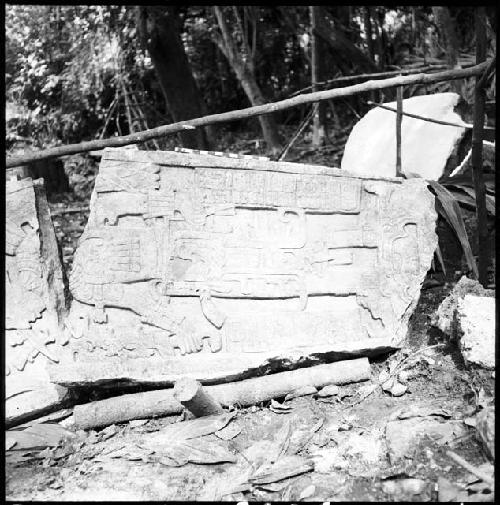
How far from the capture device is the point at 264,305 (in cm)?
345

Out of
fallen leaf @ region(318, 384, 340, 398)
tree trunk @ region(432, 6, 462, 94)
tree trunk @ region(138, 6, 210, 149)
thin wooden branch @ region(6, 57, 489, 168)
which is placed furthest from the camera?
tree trunk @ region(138, 6, 210, 149)

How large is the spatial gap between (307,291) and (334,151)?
11.7ft

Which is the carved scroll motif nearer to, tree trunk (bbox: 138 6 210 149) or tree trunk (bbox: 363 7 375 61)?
tree trunk (bbox: 138 6 210 149)

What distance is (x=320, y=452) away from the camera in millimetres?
2594

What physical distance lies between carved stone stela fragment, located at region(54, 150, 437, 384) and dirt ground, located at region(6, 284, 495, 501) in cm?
31

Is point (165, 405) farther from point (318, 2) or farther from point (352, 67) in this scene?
point (352, 67)

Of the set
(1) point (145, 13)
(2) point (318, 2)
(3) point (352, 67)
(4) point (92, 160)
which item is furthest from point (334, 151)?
(2) point (318, 2)

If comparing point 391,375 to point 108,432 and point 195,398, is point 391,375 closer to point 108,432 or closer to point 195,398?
point 195,398

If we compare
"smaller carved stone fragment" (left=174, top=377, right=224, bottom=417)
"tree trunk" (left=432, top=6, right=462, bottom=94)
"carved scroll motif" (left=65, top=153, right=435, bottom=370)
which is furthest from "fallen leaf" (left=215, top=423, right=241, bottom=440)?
"tree trunk" (left=432, top=6, right=462, bottom=94)

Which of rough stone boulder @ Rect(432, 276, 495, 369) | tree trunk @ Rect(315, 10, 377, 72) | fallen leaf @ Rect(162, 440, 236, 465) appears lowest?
fallen leaf @ Rect(162, 440, 236, 465)

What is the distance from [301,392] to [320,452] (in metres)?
0.54

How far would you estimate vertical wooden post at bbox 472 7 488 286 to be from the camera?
360 cm

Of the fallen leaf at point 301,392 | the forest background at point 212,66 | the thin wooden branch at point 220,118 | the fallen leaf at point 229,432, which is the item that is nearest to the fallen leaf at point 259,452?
the fallen leaf at point 229,432

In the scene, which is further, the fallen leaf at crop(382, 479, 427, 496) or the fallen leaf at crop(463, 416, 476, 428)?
the fallen leaf at crop(463, 416, 476, 428)
